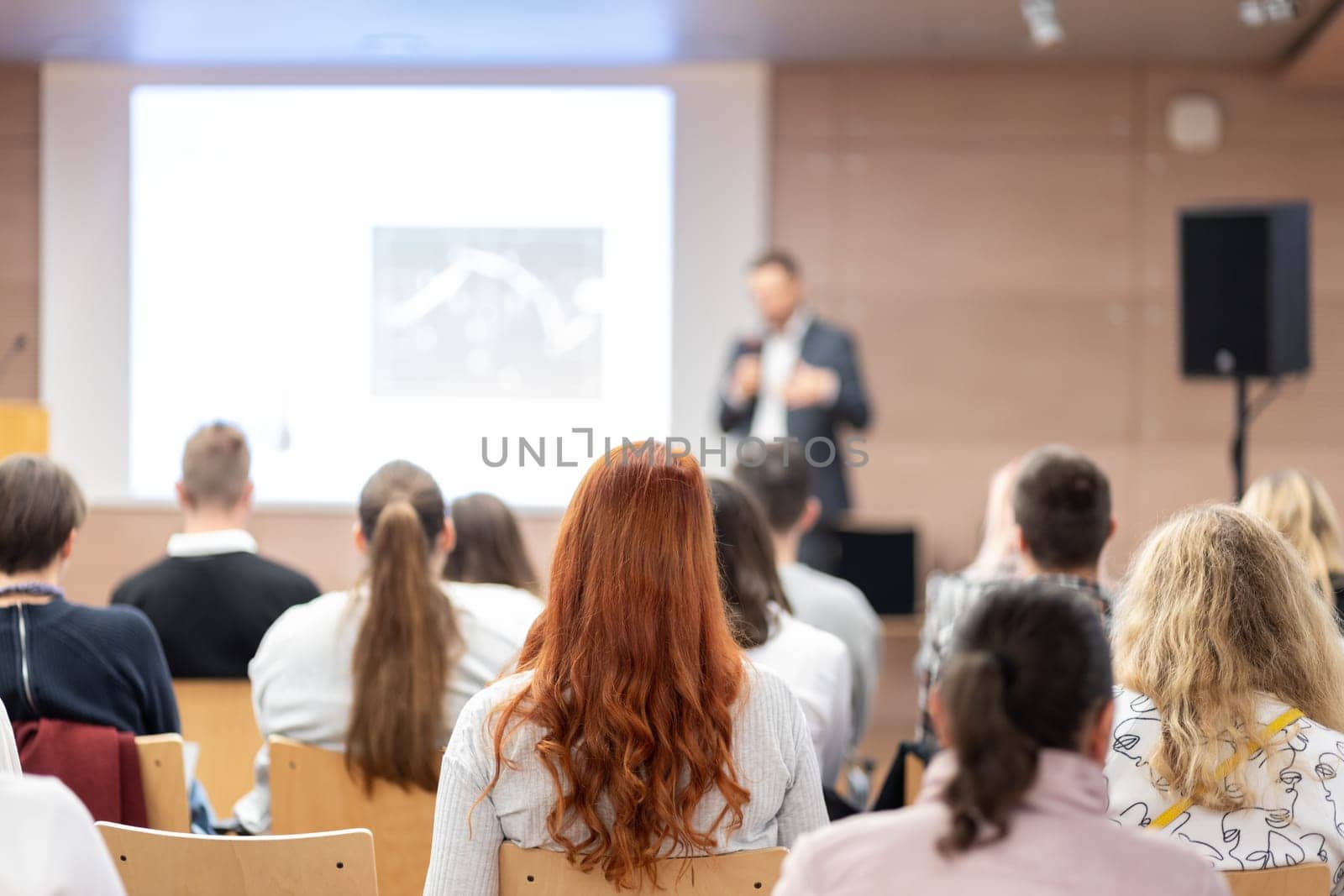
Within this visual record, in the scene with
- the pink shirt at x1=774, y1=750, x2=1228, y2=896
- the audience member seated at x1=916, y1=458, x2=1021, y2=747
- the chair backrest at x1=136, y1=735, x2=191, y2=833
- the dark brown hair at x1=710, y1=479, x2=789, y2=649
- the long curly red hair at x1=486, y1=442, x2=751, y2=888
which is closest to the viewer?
the pink shirt at x1=774, y1=750, x2=1228, y2=896

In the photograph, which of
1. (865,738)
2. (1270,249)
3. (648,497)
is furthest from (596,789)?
(865,738)

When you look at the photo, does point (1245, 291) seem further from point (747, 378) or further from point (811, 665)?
point (811, 665)

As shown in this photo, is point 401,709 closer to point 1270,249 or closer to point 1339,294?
point 1270,249

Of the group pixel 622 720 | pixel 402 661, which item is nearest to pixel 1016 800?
pixel 622 720

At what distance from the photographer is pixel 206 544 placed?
2.79 m

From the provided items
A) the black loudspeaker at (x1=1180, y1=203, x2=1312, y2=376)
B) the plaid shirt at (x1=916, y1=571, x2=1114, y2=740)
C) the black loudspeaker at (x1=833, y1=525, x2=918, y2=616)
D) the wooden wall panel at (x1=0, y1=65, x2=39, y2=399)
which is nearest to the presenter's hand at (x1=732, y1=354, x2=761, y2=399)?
the black loudspeaker at (x1=833, y1=525, x2=918, y2=616)

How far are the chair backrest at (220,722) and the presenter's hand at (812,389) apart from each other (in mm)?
2889

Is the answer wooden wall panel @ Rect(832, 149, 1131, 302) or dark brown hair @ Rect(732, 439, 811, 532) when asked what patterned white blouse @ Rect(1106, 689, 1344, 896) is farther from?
wooden wall panel @ Rect(832, 149, 1131, 302)

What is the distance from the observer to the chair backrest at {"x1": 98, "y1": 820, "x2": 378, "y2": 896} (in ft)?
5.16

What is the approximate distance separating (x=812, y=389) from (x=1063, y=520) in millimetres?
2720

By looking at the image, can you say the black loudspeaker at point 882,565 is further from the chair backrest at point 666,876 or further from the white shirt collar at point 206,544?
the chair backrest at point 666,876

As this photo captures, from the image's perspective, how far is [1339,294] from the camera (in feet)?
19.2

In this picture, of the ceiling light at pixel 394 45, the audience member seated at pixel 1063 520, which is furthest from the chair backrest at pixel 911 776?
the ceiling light at pixel 394 45

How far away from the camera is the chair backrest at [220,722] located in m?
2.70
